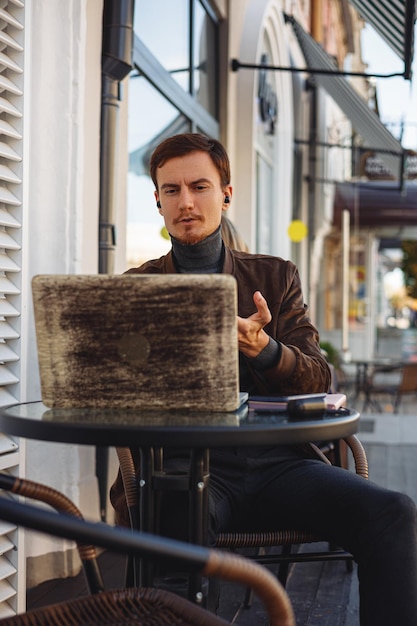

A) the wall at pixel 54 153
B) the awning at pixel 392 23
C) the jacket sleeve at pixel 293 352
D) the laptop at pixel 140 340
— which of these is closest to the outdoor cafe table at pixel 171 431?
the laptop at pixel 140 340

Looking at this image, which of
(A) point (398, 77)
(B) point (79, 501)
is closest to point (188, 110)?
(A) point (398, 77)

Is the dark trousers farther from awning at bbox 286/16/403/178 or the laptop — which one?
awning at bbox 286/16/403/178

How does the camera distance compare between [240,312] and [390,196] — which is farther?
[390,196]

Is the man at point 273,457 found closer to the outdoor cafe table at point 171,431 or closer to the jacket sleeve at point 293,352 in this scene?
the jacket sleeve at point 293,352

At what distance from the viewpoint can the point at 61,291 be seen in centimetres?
186

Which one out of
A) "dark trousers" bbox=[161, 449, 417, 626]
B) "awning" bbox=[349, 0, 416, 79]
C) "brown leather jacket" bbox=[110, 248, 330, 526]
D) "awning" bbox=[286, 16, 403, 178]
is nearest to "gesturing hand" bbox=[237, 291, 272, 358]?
"brown leather jacket" bbox=[110, 248, 330, 526]

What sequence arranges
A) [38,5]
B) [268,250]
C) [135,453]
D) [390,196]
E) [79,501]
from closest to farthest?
1. [135,453]
2. [38,5]
3. [79,501]
4. [268,250]
5. [390,196]

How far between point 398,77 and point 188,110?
1.51 metres

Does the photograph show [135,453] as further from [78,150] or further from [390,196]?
[390,196]

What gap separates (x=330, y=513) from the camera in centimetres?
230

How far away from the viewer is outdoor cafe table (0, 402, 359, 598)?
1.67 m

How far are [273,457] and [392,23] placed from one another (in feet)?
15.9

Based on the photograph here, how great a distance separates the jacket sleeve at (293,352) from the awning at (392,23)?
364cm

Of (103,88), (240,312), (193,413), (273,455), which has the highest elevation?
(103,88)
